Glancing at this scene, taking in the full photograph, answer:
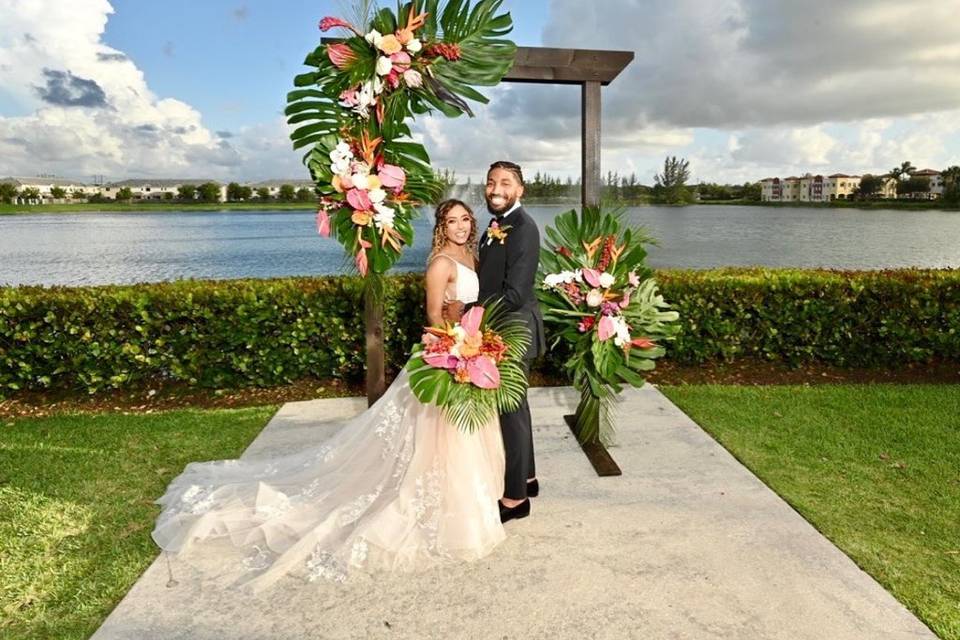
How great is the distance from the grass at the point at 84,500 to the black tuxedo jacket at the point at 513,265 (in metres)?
2.45

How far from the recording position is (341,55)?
3.88 metres

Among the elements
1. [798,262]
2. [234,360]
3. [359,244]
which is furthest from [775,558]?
[798,262]

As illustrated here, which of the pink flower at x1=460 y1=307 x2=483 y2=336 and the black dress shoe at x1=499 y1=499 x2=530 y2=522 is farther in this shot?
the black dress shoe at x1=499 y1=499 x2=530 y2=522

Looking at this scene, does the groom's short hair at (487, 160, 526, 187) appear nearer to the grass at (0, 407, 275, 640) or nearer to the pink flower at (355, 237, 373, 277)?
the pink flower at (355, 237, 373, 277)

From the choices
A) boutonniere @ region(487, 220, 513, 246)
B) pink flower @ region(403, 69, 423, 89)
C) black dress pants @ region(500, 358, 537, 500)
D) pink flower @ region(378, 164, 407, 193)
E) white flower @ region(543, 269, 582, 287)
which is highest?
pink flower @ region(403, 69, 423, 89)

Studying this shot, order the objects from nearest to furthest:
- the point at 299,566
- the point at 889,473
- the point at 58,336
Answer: the point at 299,566
the point at 889,473
the point at 58,336

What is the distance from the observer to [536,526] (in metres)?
3.67

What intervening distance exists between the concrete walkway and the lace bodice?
1397mm

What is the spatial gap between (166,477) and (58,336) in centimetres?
292

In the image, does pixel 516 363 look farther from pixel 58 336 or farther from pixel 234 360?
pixel 58 336

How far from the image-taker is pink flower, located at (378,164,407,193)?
377cm

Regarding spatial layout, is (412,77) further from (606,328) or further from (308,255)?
(308,255)

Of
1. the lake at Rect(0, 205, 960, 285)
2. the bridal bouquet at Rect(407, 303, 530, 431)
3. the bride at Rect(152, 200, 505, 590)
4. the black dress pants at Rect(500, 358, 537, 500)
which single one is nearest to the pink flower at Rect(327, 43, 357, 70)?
the bride at Rect(152, 200, 505, 590)

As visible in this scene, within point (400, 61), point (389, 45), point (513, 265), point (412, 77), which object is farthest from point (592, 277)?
point (389, 45)
